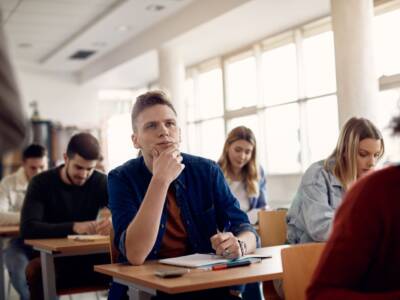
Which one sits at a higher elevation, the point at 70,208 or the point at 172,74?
the point at 172,74

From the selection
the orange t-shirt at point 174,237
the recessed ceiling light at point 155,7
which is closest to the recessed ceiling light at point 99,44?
the recessed ceiling light at point 155,7

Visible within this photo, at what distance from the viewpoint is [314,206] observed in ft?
9.53

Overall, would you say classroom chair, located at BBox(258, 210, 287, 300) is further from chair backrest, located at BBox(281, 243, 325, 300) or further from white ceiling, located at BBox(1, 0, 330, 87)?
white ceiling, located at BBox(1, 0, 330, 87)

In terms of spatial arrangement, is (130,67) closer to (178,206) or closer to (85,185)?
Result: (85,185)

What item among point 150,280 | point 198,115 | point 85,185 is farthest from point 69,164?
point 198,115

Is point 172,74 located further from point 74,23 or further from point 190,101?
point 190,101

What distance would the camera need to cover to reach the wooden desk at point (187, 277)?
1676 millimetres

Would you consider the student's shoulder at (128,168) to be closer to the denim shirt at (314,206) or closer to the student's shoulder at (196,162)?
the student's shoulder at (196,162)

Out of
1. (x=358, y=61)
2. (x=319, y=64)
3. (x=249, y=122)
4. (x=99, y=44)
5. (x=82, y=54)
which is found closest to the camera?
(x=358, y=61)

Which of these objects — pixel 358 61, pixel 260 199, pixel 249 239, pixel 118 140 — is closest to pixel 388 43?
pixel 358 61

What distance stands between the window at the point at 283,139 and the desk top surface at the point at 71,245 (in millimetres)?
5019

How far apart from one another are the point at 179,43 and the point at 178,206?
6379mm

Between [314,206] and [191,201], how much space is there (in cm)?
86

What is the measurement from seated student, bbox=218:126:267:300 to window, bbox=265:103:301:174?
300 cm
